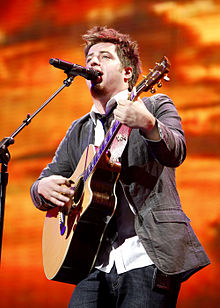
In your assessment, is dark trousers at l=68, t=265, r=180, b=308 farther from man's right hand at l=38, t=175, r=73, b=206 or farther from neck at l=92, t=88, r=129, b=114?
neck at l=92, t=88, r=129, b=114

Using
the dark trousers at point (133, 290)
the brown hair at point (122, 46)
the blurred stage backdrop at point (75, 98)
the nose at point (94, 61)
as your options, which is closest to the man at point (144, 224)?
the dark trousers at point (133, 290)

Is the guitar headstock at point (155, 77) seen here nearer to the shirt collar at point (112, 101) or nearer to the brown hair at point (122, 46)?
the shirt collar at point (112, 101)

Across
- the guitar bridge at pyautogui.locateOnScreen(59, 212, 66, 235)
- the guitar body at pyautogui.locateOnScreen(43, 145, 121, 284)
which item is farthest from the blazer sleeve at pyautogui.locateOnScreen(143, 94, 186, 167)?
the guitar bridge at pyautogui.locateOnScreen(59, 212, 66, 235)

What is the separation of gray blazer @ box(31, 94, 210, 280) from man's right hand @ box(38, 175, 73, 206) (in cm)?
37

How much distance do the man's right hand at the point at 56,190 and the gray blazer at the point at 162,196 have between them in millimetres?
368

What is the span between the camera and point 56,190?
2.20 m

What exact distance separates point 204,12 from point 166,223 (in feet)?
6.24

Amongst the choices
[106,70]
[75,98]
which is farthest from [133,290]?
[75,98]

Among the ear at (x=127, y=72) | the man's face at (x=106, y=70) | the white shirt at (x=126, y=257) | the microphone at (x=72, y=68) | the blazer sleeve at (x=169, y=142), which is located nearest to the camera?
the blazer sleeve at (x=169, y=142)

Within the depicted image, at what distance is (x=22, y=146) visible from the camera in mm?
3627

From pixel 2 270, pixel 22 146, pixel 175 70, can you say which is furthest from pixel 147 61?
pixel 2 270

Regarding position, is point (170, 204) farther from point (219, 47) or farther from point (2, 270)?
point (2, 270)

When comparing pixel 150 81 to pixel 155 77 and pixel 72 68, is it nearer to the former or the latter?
pixel 155 77

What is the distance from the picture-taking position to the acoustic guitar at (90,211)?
191 centimetres
